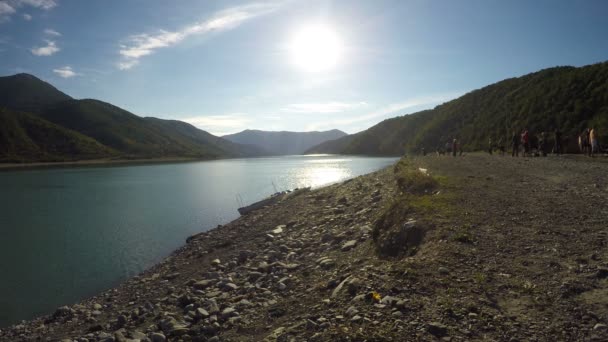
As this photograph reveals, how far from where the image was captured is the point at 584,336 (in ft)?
16.6

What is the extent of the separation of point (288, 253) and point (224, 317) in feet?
19.3

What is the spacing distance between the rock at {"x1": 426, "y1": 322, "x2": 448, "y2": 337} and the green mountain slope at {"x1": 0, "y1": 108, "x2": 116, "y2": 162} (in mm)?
192968

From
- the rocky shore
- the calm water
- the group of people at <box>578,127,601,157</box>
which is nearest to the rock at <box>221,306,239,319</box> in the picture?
the rocky shore

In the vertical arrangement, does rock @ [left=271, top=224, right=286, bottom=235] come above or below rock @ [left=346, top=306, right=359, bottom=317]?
below

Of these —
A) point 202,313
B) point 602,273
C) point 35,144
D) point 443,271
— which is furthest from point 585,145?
point 35,144

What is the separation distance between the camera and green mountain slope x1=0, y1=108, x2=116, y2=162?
164 meters

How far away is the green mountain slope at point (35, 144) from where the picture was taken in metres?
164

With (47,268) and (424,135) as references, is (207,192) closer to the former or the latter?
(47,268)

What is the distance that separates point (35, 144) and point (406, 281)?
735 feet

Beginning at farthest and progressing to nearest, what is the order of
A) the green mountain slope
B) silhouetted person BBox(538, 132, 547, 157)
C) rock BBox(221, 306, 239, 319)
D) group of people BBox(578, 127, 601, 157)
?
the green mountain slope
silhouetted person BBox(538, 132, 547, 157)
group of people BBox(578, 127, 601, 157)
rock BBox(221, 306, 239, 319)

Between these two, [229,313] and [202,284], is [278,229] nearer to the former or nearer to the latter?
[202,284]

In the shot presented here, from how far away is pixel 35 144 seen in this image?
181500 mm

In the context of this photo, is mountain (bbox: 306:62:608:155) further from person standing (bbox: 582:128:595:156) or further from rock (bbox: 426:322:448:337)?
rock (bbox: 426:322:448:337)

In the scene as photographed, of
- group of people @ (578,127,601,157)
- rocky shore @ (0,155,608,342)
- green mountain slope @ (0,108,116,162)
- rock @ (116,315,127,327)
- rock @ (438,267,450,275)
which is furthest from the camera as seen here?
green mountain slope @ (0,108,116,162)
